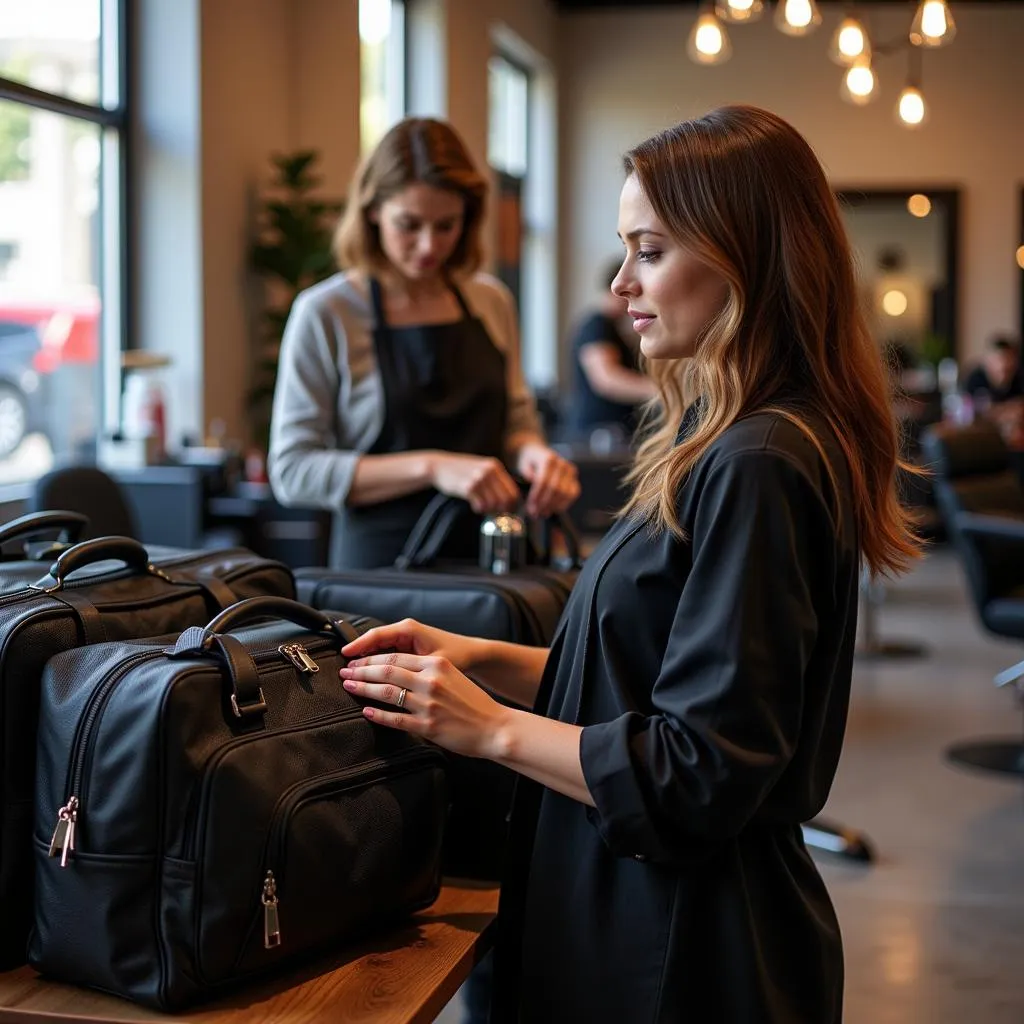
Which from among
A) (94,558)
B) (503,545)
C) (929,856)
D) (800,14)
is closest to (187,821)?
(94,558)

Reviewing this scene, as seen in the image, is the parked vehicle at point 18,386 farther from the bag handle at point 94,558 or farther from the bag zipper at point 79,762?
the bag zipper at point 79,762

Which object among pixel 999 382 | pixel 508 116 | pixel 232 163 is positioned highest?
pixel 508 116

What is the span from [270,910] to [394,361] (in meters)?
1.35

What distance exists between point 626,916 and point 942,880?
268 cm

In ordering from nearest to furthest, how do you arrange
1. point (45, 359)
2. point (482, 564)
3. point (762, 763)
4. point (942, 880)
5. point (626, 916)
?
point (762, 763) < point (626, 916) < point (482, 564) < point (942, 880) < point (45, 359)

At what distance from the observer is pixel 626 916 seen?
1277mm

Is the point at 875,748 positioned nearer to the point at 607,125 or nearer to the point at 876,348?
the point at 876,348

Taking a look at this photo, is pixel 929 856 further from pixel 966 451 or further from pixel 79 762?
pixel 79 762

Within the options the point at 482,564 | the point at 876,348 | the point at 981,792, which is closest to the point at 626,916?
the point at 876,348

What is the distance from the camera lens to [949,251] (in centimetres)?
1169

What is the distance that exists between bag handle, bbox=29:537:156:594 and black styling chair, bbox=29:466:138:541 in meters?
1.36

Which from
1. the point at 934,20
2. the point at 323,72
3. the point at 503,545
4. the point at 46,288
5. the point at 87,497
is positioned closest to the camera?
the point at 503,545

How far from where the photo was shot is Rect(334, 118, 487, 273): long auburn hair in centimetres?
230

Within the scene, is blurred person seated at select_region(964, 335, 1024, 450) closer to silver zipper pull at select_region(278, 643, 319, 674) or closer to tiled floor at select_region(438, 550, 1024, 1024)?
tiled floor at select_region(438, 550, 1024, 1024)
